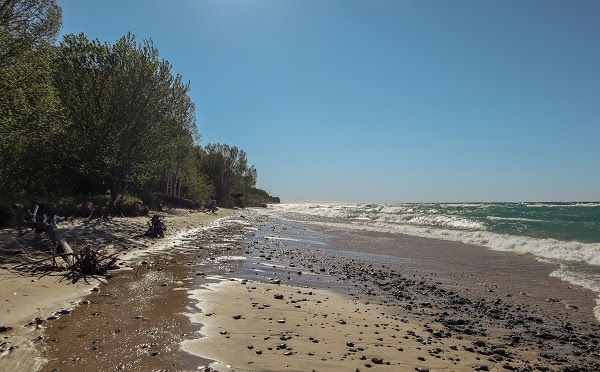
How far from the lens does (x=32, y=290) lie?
28.3ft

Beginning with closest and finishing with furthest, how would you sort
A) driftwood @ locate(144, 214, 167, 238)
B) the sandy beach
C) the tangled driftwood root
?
the sandy beach < the tangled driftwood root < driftwood @ locate(144, 214, 167, 238)

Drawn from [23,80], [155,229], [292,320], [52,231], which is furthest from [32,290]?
[23,80]

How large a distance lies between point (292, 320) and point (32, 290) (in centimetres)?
665

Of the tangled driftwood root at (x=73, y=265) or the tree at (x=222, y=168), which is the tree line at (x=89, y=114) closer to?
the tangled driftwood root at (x=73, y=265)

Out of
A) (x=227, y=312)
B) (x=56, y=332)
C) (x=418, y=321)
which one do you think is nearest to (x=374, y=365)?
(x=418, y=321)

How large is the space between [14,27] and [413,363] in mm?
23879

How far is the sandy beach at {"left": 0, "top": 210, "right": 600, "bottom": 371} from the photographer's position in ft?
19.4

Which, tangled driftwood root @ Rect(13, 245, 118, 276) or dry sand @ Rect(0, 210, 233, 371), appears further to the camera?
tangled driftwood root @ Rect(13, 245, 118, 276)

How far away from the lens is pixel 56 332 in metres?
6.43

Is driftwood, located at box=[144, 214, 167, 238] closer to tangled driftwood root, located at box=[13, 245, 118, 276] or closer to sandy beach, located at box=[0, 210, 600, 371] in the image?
sandy beach, located at box=[0, 210, 600, 371]

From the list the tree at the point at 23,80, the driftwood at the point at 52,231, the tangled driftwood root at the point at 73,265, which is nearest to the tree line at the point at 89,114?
the tree at the point at 23,80

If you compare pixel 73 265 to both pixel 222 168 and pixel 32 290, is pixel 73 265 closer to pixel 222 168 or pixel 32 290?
pixel 32 290

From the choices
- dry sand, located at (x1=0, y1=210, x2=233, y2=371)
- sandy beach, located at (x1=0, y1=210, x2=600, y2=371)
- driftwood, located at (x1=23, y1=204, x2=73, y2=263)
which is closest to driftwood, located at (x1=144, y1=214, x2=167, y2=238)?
dry sand, located at (x1=0, y1=210, x2=233, y2=371)

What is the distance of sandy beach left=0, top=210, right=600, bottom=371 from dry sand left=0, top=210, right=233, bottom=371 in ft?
0.15
